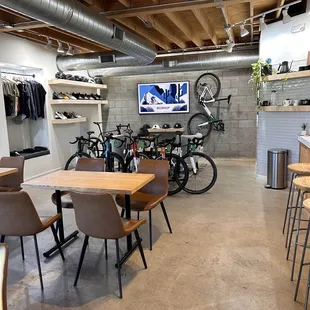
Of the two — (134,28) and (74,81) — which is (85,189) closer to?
(134,28)

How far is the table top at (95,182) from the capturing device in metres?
2.57

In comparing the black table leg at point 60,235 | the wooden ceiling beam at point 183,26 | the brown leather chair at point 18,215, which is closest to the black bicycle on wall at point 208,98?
the wooden ceiling beam at point 183,26

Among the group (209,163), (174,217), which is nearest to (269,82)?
(209,163)

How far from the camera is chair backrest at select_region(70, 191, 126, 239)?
86.4 inches

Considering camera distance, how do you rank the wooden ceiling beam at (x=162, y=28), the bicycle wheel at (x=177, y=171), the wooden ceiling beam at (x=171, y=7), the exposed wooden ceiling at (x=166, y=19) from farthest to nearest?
the wooden ceiling beam at (x=162, y=28), the bicycle wheel at (x=177, y=171), the exposed wooden ceiling at (x=166, y=19), the wooden ceiling beam at (x=171, y=7)

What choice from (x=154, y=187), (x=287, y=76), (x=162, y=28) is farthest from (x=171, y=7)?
(x=154, y=187)

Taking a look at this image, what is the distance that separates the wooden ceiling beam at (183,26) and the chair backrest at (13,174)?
2.94 metres

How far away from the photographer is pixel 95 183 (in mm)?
2760

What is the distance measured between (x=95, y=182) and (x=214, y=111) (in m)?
5.58

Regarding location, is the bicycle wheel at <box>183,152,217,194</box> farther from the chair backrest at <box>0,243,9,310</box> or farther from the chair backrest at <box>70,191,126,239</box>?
the chair backrest at <box>0,243,9,310</box>

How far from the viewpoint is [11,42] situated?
18.1ft

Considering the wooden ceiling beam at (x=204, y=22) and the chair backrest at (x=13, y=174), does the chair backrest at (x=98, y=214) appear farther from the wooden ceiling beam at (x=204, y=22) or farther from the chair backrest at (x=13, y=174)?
the wooden ceiling beam at (x=204, y=22)

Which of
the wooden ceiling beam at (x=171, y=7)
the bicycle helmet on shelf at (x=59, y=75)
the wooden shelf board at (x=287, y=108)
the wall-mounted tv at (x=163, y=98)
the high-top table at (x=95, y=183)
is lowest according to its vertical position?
the high-top table at (x=95, y=183)

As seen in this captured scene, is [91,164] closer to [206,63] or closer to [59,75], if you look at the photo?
[59,75]
